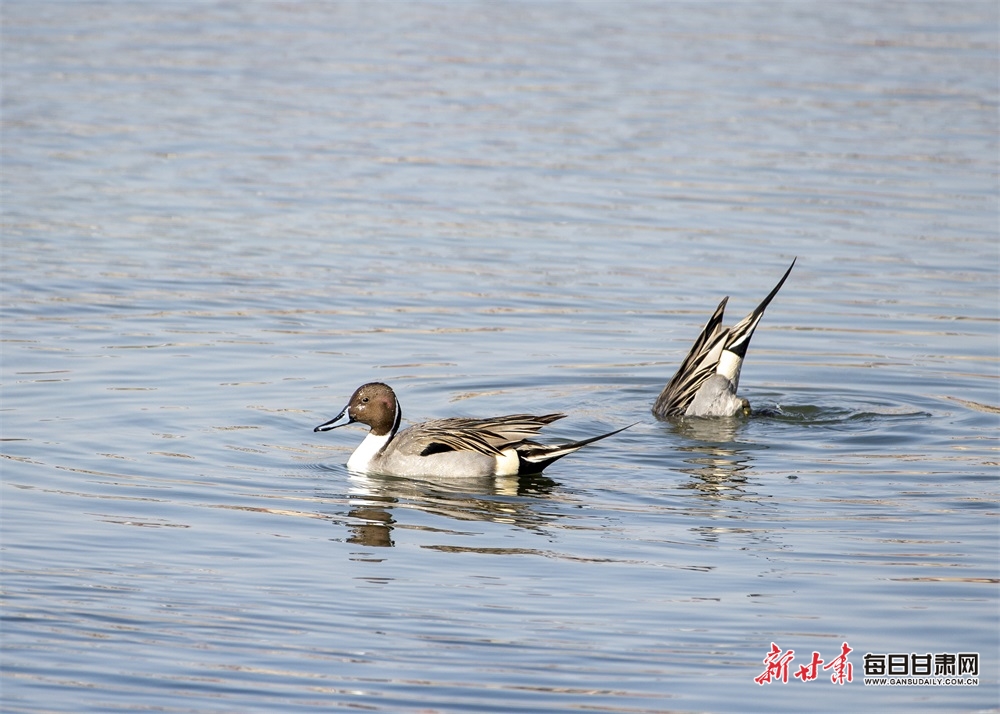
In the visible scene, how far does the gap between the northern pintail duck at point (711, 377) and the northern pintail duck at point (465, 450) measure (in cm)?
170

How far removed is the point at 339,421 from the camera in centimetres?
1003

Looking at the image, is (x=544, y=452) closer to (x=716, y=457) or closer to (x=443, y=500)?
(x=443, y=500)

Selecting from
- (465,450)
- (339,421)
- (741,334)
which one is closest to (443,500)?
(465,450)

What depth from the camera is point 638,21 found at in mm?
31219

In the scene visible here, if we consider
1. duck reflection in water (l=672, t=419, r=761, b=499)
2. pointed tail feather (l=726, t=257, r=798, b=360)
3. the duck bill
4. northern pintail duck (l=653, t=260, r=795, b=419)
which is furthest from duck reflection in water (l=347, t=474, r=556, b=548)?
pointed tail feather (l=726, t=257, r=798, b=360)

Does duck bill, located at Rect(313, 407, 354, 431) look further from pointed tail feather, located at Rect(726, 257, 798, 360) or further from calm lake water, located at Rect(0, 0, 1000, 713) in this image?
pointed tail feather, located at Rect(726, 257, 798, 360)

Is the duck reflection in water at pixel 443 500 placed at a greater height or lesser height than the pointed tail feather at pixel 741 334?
lesser

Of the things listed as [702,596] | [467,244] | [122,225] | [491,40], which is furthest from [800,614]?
[491,40]

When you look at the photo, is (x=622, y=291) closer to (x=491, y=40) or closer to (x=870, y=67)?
(x=870, y=67)

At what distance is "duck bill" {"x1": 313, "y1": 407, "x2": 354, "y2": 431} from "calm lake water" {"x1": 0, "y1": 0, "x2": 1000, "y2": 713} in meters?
0.23

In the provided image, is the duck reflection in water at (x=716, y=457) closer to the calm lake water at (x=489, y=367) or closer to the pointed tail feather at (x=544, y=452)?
the calm lake water at (x=489, y=367)

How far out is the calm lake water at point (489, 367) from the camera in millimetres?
6629

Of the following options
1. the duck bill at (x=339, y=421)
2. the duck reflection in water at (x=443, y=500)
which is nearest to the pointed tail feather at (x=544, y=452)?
the duck reflection in water at (x=443, y=500)

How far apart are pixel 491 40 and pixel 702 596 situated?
73.9ft
